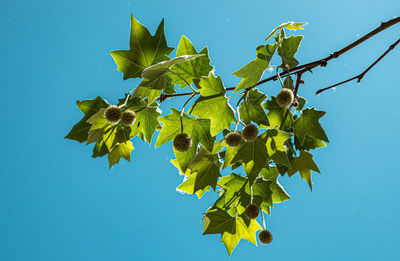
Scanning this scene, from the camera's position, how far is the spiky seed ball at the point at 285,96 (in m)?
1.38

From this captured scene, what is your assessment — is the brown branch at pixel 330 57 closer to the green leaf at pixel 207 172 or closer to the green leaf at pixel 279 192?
the green leaf at pixel 207 172

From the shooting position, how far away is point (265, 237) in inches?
72.8

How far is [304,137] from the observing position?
1.59 metres

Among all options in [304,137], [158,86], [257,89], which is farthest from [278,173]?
[158,86]

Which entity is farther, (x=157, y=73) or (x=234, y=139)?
(x=234, y=139)

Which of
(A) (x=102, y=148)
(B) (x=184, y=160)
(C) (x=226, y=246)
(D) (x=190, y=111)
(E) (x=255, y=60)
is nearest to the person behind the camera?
(E) (x=255, y=60)

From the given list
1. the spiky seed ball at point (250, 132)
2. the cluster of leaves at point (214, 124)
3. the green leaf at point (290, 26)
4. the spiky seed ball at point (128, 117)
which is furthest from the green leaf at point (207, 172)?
the green leaf at point (290, 26)

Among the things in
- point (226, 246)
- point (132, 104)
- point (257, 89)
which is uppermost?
point (132, 104)

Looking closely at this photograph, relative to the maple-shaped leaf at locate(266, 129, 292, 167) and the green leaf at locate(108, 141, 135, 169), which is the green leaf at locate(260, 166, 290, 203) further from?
the green leaf at locate(108, 141, 135, 169)

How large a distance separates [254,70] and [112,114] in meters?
0.68

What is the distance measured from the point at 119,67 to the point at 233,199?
3.04ft

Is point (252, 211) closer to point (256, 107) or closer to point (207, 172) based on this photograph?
point (207, 172)

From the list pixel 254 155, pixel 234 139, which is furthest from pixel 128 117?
pixel 254 155

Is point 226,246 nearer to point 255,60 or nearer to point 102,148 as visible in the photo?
point 102,148
